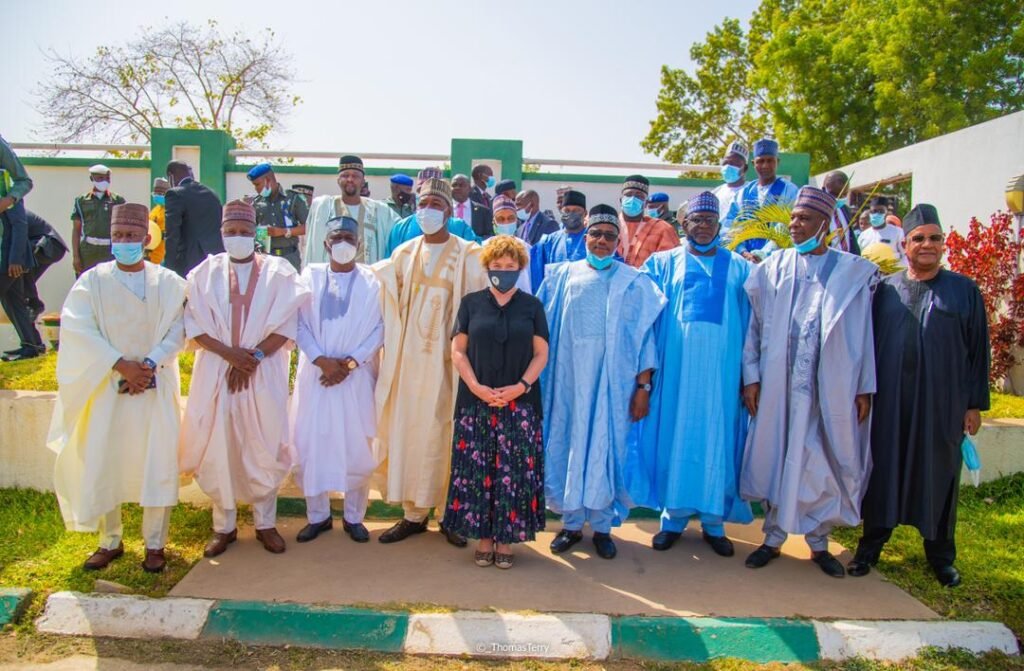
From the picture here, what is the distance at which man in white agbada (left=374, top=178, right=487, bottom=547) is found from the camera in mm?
5004

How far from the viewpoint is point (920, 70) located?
20.5 metres

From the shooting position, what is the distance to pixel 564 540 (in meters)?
4.91

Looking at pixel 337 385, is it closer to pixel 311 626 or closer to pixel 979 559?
pixel 311 626

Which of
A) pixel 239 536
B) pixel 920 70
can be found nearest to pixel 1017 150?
pixel 239 536

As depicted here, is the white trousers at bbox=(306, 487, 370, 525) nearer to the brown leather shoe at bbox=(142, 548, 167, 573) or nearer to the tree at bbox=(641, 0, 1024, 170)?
the brown leather shoe at bbox=(142, 548, 167, 573)

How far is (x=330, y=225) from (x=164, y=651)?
2.60 m

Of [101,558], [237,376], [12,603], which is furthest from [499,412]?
[12,603]

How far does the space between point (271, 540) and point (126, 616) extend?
94 cm

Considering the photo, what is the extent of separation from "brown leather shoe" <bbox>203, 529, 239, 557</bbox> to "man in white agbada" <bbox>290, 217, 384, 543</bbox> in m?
0.44

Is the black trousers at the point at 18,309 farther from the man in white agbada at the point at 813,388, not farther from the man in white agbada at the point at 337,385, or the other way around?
the man in white agbada at the point at 813,388

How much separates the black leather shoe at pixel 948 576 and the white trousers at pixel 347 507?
351cm

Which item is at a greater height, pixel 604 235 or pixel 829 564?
pixel 604 235

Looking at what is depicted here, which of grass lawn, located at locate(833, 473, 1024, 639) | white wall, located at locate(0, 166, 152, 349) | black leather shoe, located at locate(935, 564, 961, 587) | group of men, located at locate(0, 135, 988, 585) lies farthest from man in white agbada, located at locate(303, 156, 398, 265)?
white wall, located at locate(0, 166, 152, 349)

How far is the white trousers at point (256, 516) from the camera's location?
4.87 meters
